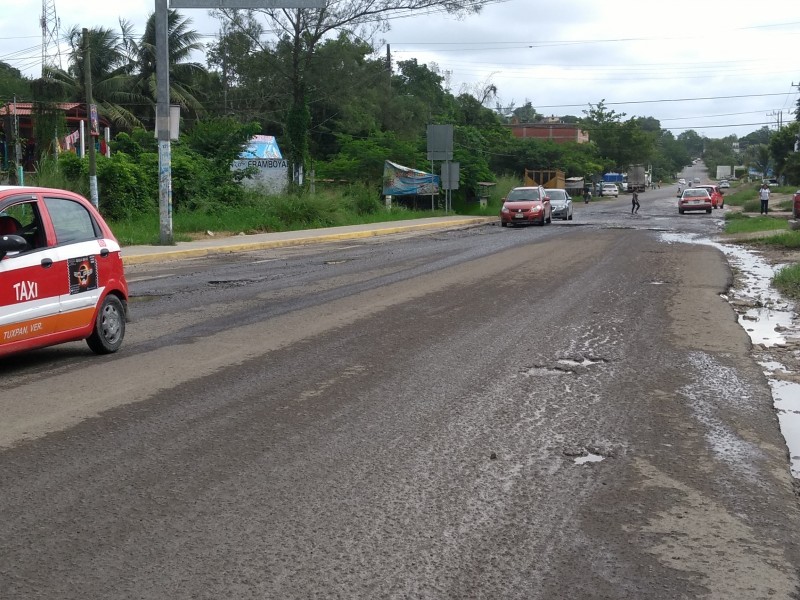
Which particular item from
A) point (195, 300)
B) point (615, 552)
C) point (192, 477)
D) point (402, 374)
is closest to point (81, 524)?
point (192, 477)

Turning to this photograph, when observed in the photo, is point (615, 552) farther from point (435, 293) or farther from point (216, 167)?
point (216, 167)

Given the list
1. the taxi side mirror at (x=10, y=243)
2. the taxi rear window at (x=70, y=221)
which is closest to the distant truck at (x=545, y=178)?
the taxi rear window at (x=70, y=221)

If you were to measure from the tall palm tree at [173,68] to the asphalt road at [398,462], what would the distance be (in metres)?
46.6

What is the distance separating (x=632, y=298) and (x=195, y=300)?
6400mm

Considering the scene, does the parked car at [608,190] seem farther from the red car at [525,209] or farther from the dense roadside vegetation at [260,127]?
the red car at [525,209]

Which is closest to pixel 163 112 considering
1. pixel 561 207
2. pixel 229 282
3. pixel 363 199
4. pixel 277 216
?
pixel 229 282

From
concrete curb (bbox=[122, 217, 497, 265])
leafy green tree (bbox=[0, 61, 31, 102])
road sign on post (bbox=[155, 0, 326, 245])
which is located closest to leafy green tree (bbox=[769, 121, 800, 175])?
concrete curb (bbox=[122, 217, 497, 265])

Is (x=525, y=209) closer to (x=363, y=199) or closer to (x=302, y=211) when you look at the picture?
(x=363, y=199)

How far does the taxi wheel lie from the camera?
9.20 meters

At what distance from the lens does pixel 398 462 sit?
5.82 m

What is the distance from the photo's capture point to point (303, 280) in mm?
16688

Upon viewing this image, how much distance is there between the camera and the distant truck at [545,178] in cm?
6881

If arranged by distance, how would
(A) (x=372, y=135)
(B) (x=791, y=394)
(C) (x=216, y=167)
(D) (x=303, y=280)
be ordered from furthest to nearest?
1. (A) (x=372, y=135)
2. (C) (x=216, y=167)
3. (D) (x=303, y=280)
4. (B) (x=791, y=394)

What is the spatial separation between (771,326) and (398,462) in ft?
24.9
